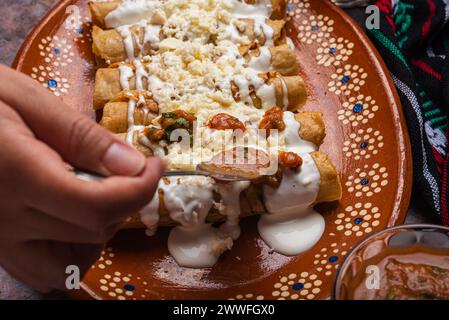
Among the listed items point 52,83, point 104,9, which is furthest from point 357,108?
point 52,83

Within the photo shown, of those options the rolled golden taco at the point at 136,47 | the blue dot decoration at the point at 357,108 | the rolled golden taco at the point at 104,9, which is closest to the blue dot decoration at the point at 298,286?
the blue dot decoration at the point at 357,108

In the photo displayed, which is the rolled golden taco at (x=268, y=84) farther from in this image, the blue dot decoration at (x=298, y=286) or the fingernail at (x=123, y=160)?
the fingernail at (x=123, y=160)

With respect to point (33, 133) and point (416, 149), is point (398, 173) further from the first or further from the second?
point (33, 133)

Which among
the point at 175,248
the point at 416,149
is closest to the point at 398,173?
the point at 416,149

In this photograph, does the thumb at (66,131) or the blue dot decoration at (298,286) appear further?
the blue dot decoration at (298,286)

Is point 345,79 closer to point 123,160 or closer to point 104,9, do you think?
point 104,9

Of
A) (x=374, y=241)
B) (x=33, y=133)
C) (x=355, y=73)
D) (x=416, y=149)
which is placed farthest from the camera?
(x=355, y=73)
